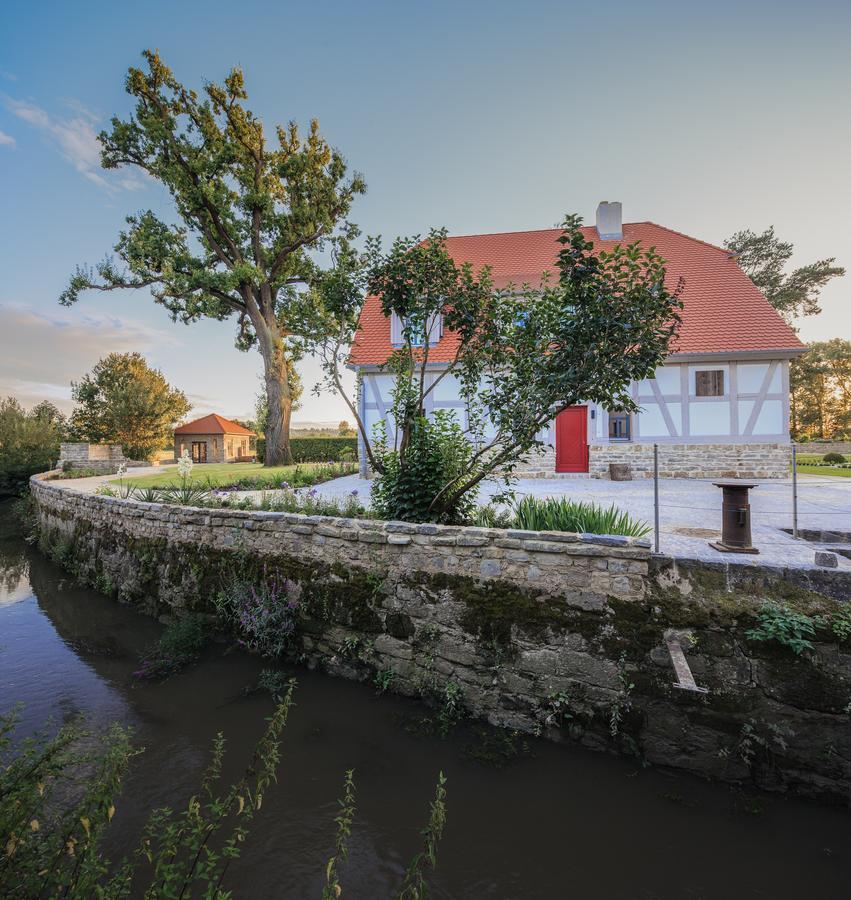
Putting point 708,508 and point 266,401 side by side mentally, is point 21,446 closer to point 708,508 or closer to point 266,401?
point 266,401

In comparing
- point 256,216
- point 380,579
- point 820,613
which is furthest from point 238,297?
point 820,613

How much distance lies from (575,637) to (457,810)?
1588 mm

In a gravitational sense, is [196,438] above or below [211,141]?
below

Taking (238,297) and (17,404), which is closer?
(238,297)

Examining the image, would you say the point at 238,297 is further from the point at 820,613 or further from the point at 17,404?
the point at 820,613

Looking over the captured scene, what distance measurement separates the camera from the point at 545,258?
46.4 ft

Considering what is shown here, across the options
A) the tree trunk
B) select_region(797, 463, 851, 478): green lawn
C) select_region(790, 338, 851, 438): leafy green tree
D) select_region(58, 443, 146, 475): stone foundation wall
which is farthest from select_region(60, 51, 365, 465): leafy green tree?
select_region(790, 338, 851, 438): leafy green tree

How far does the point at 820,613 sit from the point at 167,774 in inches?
204

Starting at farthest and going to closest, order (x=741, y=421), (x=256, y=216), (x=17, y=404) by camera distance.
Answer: (x=17, y=404) < (x=256, y=216) < (x=741, y=421)

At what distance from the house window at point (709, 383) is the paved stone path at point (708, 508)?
2.89 m

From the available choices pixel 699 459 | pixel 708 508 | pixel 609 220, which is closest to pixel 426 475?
pixel 708 508

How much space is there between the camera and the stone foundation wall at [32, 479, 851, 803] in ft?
10.2

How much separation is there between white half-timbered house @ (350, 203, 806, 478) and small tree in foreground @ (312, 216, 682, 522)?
537cm

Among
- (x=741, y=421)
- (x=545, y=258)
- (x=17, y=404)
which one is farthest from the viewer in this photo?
(x=17, y=404)
